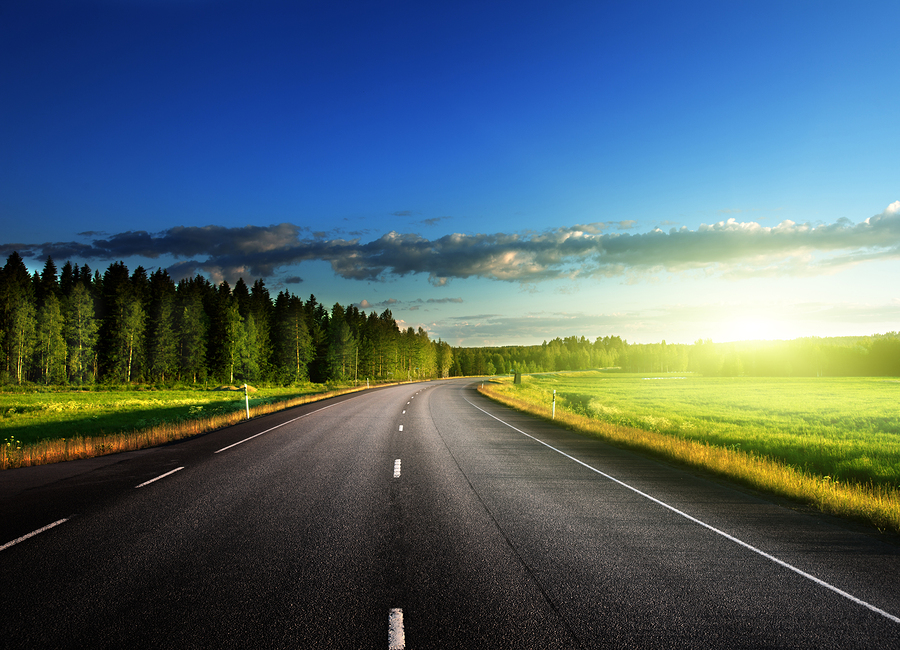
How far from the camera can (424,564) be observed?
4.82 meters

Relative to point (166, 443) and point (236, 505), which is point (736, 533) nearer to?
point (236, 505)

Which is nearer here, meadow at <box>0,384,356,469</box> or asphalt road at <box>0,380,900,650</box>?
asphalt road at <box>0,380,900,650</box>

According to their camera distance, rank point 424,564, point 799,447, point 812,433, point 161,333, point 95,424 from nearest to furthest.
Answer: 1. point 424,564
2. point 799,447
3. point 812,433
4. point 95,424
5. point 161,333

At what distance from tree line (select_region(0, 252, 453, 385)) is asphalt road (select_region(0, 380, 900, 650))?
5643 centimetres

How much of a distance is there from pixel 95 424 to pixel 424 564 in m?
27.1

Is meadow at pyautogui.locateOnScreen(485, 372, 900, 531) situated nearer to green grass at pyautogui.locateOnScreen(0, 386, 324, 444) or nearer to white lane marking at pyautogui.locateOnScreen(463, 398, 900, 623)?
white lane marking at pyautogui.locateOnScreen(463, 398, 900, 623)

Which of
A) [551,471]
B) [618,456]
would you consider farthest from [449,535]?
[618,456]

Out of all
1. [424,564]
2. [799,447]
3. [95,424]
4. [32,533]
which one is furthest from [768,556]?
[95,424]

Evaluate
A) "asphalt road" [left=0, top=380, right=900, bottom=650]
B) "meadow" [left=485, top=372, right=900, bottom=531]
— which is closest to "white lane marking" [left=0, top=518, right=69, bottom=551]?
"asphalt road" [left=0, top=380, right=900, bottom=650]

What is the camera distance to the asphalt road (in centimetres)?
353

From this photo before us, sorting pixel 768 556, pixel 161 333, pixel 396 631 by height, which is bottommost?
pixel 768 556

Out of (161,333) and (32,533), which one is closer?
(32,533)

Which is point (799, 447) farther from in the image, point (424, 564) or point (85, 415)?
point (85, 415)

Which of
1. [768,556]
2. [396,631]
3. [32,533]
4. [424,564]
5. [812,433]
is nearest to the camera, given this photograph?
[396,631]
